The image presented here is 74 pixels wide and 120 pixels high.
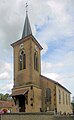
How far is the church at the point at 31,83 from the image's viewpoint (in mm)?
37062

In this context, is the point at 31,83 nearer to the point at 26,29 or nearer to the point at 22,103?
the point at 22,103

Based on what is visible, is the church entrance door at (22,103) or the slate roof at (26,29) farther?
the slate roof at (26,29)

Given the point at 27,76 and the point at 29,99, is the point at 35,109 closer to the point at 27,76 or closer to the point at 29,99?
the point at 29,99

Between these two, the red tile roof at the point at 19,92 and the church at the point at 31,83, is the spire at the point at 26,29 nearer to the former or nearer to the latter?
the church at the point at 31,83

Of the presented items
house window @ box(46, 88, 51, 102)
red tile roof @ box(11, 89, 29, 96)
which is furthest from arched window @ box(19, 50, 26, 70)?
house window @ box(46, 88, 51, 102)

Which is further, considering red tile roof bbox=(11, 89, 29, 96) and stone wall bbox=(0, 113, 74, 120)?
red tile roof bbox=(11, 89, 29, 96)

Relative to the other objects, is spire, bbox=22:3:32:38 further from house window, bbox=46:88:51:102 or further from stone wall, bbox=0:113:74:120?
stone wall, bbox=0:113:74:120

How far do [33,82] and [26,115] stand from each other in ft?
46.7

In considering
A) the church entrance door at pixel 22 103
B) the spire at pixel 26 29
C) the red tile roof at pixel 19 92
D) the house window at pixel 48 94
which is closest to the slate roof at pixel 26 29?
the spire at pixel 26 29

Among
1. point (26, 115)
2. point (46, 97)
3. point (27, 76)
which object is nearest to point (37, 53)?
point (27, 76)

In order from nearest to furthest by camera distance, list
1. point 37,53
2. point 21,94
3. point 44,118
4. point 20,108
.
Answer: point 44,118 < point 21,94 < point 20,108 < point 37,53

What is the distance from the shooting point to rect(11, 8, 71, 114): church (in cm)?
3706

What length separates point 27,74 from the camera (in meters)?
38.5

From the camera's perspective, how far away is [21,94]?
1428 inches
